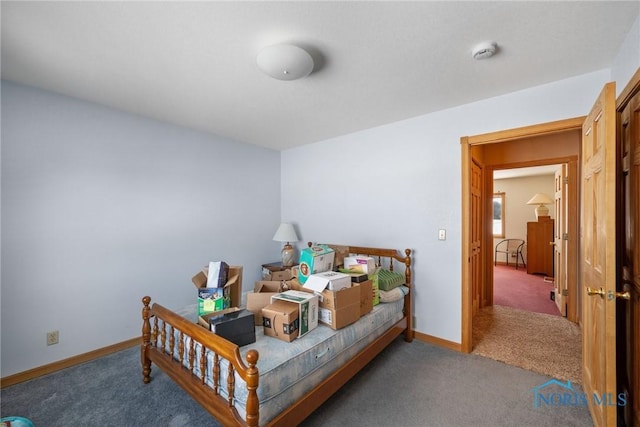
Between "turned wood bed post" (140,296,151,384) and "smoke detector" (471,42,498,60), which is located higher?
"smoke detector" (471,42,498,60)

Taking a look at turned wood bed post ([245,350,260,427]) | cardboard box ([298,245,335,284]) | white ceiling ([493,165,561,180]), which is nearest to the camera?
turned wood bed post ([245,350,260,427])

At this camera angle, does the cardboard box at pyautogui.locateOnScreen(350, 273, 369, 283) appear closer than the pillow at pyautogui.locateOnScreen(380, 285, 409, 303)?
Yes

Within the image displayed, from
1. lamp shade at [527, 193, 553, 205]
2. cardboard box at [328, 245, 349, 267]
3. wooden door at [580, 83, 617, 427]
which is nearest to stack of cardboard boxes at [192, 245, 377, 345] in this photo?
cardboard box at [328, 245, 349, 267]

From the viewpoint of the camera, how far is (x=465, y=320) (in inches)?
106

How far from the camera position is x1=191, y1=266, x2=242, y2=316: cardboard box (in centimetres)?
203

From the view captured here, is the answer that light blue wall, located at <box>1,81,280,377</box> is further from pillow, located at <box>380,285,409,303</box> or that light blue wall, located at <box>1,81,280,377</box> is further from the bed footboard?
pillow, located at <box>380,285,409,303</box>

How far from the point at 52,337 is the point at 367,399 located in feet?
9.09

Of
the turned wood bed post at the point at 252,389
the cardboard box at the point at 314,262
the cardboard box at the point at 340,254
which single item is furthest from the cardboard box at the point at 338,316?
the turned wood bed post at the point at 252,389

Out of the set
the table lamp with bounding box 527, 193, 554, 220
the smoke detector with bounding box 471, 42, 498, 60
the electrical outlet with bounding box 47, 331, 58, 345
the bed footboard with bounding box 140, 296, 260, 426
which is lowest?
the electrical outlet with bounding box 47, 331, 58, 345

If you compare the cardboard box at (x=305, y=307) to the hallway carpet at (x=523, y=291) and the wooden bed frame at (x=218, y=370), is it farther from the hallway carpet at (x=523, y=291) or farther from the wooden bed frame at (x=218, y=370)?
the hallway carpet at (x=523, y=291)

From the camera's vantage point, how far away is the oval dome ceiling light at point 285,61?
173cm

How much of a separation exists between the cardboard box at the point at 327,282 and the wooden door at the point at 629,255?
1.56m

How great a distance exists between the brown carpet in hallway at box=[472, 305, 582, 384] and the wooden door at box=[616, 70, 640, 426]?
72 centimetres

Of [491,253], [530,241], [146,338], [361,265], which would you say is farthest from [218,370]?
[530,241]
